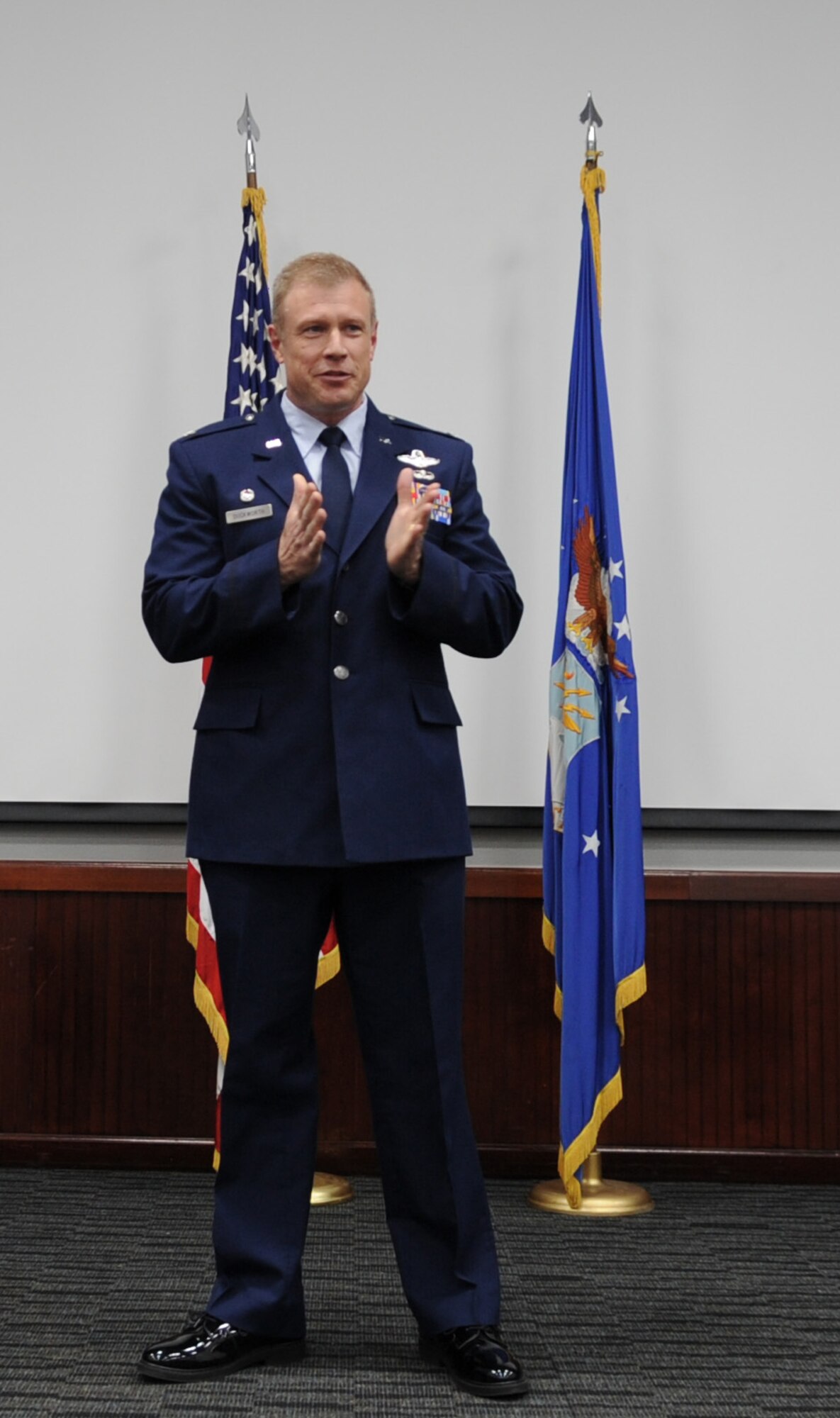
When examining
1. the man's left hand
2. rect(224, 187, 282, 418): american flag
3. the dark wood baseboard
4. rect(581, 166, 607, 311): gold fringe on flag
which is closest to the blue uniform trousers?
the man's left hand

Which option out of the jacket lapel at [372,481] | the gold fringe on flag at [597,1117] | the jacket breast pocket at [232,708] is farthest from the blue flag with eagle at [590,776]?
the jacket breast pocket at [232,708]

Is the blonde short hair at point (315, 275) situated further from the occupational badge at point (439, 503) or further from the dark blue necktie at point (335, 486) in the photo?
the occupational badge at point (439, 503)

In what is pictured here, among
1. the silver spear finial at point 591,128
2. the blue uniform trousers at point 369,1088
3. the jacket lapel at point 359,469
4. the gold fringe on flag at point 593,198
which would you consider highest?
the silver spear finial at point 591,128

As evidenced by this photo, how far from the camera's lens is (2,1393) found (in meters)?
1.98

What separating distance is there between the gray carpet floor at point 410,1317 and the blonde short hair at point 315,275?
1573 mm

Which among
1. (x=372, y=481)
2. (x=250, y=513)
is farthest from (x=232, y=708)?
(x=372, y=481)

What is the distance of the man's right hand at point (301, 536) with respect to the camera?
5.98 feet

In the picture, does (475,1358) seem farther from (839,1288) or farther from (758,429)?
(758,429)

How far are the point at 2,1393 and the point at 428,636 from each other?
1254 mm

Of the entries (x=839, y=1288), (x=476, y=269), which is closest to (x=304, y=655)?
(x=839, y=1288)

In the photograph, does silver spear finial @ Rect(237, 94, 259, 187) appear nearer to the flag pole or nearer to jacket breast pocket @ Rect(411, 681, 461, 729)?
the flag pole

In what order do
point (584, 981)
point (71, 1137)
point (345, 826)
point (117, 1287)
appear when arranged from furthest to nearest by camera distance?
1. point (71, 1137)
2. point (584, 981)
3. point (117, 1287)
4. point (345, 826)

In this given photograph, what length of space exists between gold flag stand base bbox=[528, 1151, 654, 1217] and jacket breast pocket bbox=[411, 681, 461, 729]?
1.54 meters

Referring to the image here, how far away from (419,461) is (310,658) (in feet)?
1.17
